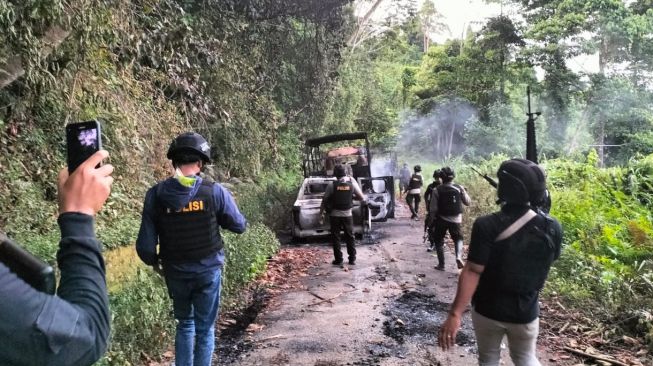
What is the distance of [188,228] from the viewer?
3.71 meters

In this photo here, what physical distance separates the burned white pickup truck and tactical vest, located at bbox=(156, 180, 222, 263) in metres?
6.66

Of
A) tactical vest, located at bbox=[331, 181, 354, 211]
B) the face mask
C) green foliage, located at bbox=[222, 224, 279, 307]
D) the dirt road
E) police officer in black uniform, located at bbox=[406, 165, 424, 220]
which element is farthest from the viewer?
police officer in black uniform, located at bbox=[406, 165, 424, 220]

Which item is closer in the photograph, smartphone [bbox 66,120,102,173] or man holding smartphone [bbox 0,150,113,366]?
man holding smartphone [bbox 0,150,113,366]

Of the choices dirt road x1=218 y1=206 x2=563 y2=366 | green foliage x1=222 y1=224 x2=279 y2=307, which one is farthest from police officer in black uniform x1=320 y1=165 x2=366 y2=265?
green foliage x1=222 y1=224 x2=279 y2=307

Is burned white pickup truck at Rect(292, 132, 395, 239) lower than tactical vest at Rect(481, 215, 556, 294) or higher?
lower

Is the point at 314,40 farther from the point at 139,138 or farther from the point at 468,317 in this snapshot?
the point at 468,317

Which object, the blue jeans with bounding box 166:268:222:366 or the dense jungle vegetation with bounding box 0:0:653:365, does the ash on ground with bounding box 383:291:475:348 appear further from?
the blue jeans with bounding box 166:268:222:366

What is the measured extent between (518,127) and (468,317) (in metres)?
23.6

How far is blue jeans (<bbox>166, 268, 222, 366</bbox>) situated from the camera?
3.79 metres

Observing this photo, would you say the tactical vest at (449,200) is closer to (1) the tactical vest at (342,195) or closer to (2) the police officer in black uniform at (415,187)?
(1) the tactical vest at (342,195)

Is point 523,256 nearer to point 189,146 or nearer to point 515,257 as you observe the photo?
point 515,257

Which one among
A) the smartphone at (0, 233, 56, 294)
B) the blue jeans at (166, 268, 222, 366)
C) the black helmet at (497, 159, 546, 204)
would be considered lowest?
the blue jeans at (166, 268, 222, 366)

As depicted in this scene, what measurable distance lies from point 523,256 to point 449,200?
5.44 m

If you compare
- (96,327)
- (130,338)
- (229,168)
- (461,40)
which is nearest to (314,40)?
(229,168)
